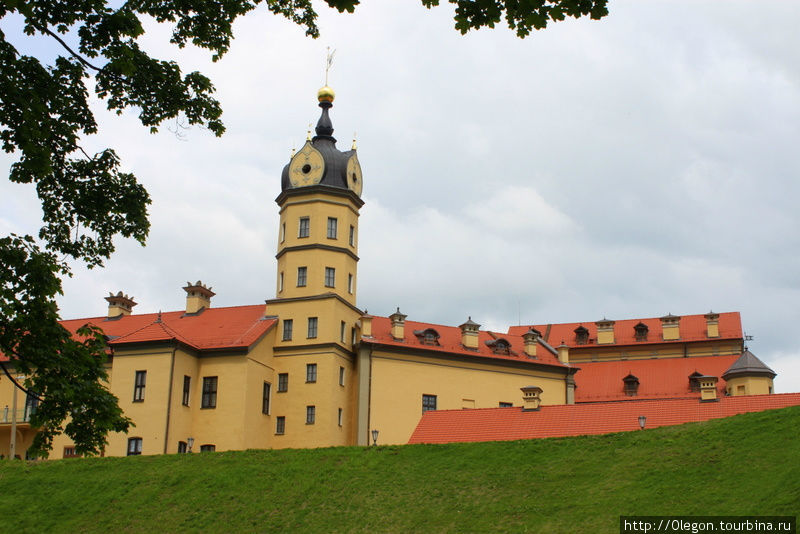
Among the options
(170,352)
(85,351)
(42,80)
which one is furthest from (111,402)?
(170,352)

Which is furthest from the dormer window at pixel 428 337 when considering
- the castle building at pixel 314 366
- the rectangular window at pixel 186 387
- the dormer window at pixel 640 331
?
the dormer window at pixel 640 331

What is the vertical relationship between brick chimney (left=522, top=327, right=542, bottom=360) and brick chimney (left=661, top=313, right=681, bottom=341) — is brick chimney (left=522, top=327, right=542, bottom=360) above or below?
below

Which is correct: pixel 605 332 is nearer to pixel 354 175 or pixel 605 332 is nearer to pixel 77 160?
pixel 354 175

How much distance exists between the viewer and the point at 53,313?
13.7 m

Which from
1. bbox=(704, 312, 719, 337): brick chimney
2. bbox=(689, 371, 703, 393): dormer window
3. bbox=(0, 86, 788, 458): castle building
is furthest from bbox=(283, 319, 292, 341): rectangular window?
bbox=(704, 312, 719, 337): brick chimney

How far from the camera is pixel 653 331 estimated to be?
58.1m

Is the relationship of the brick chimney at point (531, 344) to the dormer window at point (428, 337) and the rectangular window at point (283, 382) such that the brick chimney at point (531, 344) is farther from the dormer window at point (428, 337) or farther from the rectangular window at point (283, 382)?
the rectangular window at point (283, 382)

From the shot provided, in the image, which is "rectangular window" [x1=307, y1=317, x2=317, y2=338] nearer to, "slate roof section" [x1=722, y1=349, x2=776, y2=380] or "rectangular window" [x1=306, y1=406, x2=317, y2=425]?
"rectangular window" [x1=306, y1=406, x2=317, y2=425]

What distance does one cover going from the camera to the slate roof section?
48781 millimetres

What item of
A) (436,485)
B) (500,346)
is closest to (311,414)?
(500,346)

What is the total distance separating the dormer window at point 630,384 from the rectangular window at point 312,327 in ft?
63.2

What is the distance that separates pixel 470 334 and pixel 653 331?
15687 mm

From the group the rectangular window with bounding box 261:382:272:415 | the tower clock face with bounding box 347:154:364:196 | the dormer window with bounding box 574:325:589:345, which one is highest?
the tower clock face with bounding box 347:154:364:196

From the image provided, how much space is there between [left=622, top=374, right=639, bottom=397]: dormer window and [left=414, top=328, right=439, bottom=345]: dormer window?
1280 centimetres
